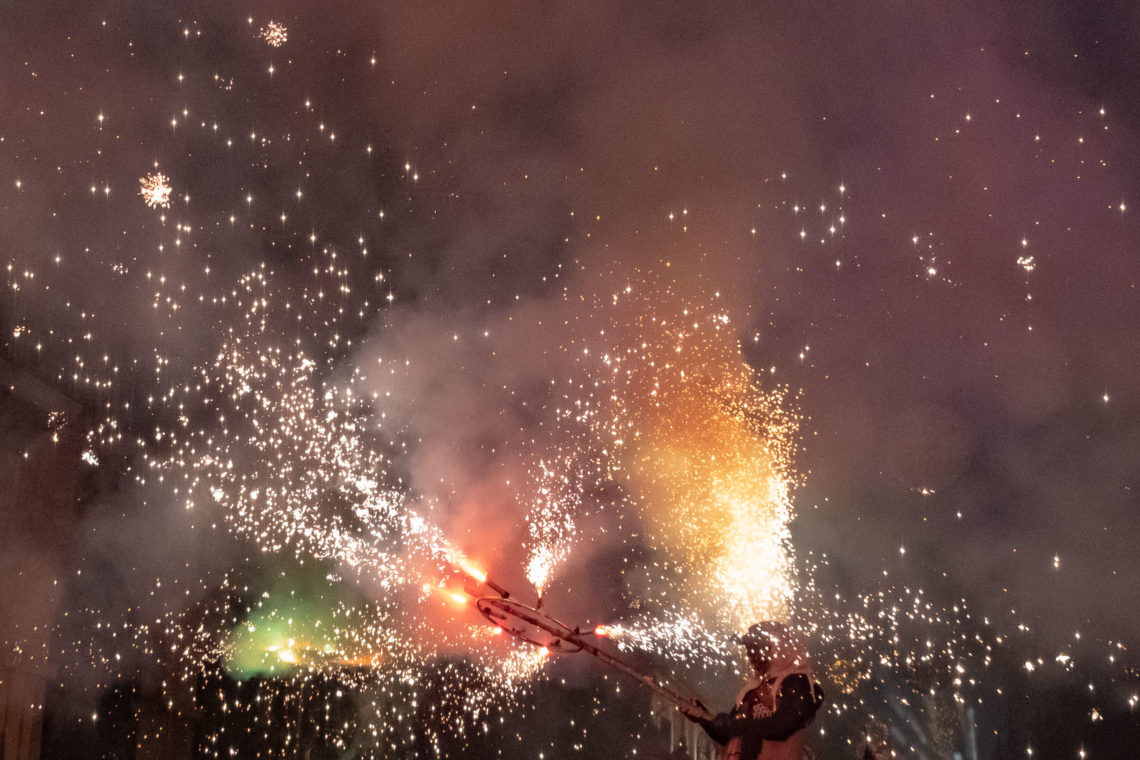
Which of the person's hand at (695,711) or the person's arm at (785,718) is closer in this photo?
the person's arm at (785,718)

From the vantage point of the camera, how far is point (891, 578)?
17.0ft

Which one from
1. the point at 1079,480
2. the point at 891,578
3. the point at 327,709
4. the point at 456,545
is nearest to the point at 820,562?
the point at 891,578

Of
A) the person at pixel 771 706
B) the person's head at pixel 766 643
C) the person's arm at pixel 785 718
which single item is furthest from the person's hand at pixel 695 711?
the person's head at pixel 766 643

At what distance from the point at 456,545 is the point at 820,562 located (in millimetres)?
2682

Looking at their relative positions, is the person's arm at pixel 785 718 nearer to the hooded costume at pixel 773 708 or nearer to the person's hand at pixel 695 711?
the hooded costume at pixel 773 708

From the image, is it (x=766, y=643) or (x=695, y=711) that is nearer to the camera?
(x=766, y=643)

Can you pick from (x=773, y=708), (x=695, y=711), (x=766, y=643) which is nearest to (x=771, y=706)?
(x=773, y=708)

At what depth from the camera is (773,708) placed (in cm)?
353

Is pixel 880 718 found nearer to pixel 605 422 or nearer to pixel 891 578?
pixel 891 578

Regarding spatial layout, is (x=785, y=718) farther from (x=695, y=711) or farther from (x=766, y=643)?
(x=695, y=711)

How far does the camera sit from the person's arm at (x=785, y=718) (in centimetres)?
346

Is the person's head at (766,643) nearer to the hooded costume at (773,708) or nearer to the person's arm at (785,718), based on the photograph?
the hooded costume at (773,708)

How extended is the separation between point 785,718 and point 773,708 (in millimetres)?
81

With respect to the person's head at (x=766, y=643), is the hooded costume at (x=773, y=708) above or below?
below
